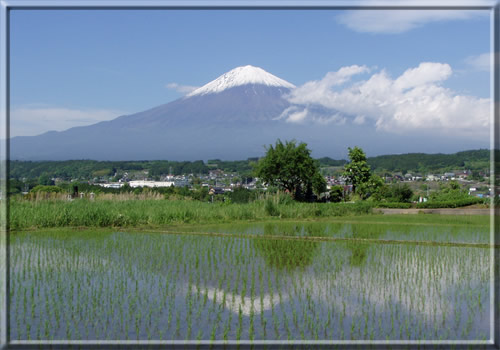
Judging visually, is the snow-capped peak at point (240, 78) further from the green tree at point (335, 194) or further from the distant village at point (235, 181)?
the green tree at point (335, 194)

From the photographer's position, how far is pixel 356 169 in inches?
1065

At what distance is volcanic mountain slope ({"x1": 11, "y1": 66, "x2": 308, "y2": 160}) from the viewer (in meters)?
36.5

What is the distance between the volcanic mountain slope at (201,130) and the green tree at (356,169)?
556 cm

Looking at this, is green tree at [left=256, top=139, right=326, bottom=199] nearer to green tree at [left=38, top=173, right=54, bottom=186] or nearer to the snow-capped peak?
the snow-capped peak

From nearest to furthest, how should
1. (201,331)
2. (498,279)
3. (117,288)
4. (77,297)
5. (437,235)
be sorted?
(201,331) < (77,297) < (117,288) < (498,279) < (437,235)

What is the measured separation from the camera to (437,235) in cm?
1300

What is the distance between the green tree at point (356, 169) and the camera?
88.7 feet

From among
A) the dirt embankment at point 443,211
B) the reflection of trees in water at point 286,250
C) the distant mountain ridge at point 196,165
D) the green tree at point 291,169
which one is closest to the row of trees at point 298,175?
the green tree at point 291,169

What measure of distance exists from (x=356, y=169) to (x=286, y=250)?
17318 millimetres

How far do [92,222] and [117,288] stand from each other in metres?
7.47

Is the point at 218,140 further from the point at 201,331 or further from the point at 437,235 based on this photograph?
the point at 201,331

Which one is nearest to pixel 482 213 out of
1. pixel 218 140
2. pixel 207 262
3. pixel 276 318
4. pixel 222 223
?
pixel 222 223

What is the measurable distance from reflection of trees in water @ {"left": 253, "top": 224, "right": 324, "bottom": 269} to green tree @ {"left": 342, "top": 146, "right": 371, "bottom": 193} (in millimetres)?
13861

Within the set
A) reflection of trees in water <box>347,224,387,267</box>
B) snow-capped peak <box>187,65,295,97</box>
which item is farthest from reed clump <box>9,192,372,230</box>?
snow-capped peak <box>187,65,295,97</box>
